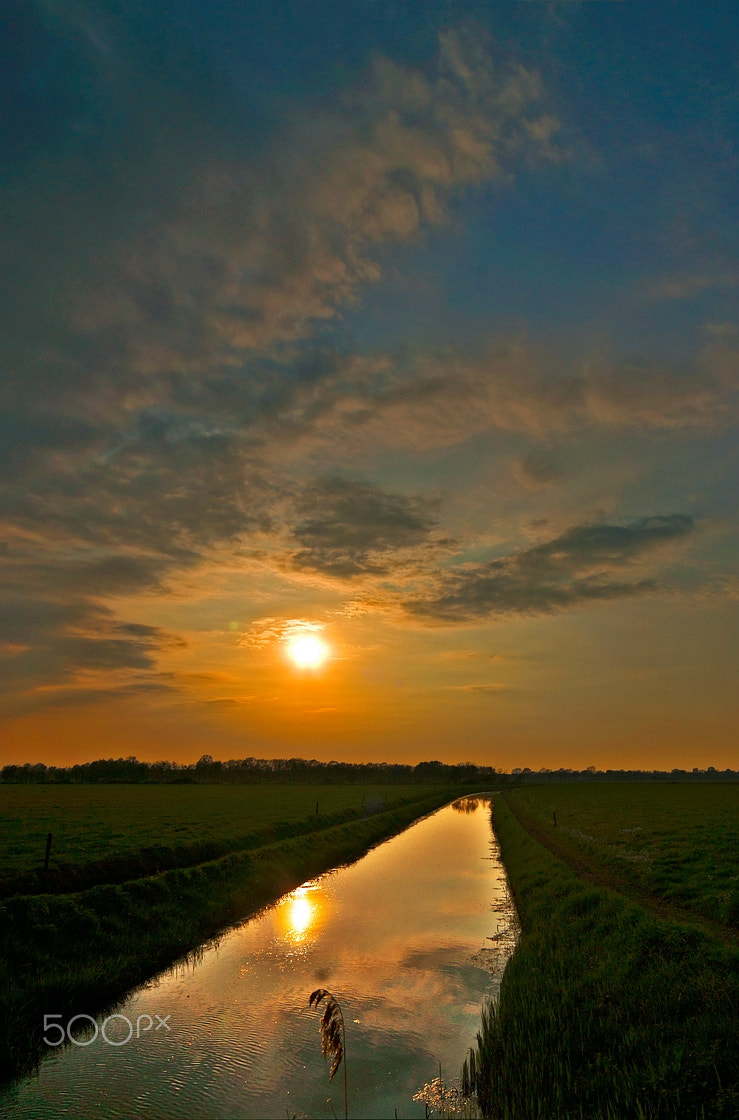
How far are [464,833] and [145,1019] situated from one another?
49786 mm

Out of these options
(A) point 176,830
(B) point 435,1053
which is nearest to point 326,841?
(A) point 176,830

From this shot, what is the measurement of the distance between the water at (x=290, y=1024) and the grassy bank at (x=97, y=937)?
25.3 inches

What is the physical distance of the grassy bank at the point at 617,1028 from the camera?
31.9 feet

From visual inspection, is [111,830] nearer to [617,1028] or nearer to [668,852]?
[668,852]

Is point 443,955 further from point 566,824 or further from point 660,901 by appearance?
point 566,824

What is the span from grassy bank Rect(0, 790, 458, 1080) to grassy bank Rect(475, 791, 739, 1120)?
30.6ft

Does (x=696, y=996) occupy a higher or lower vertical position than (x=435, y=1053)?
higher

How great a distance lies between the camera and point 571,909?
21.0 meters

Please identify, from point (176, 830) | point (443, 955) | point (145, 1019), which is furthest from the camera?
point (176, 830)

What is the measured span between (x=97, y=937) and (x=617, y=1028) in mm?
13908

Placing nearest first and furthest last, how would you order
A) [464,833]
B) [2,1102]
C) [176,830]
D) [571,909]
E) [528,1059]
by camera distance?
1. [2,1102]
2. [528,1059]
3. [571,909]
4. [176,830]
5. [464,833]

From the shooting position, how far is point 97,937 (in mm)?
17750

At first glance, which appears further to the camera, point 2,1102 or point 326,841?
point 326,841

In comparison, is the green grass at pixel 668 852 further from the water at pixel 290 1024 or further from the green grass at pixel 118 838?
the green grass at pixel 118 838
